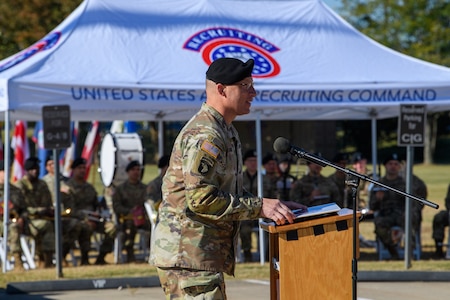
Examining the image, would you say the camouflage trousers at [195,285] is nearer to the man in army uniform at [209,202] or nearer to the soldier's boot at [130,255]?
the man in army uniform at [209,202]

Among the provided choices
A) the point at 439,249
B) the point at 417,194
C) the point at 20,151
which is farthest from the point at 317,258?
the point at 20,151

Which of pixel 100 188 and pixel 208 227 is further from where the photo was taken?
pixel 100 188

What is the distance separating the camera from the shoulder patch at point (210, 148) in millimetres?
5031

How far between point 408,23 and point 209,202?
147 feet

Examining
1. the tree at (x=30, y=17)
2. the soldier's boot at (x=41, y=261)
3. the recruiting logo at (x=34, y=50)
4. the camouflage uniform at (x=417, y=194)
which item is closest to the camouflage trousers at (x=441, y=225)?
the camouflage uniform at (x=417, y=194)

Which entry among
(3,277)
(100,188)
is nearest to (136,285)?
(3,277)

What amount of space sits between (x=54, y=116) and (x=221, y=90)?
24.2 feet

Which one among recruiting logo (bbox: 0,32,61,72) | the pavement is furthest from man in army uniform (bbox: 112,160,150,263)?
the pavement

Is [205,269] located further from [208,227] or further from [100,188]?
[100,188]

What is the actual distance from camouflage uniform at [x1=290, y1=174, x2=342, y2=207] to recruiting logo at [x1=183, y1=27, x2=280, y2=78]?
2.28 meters

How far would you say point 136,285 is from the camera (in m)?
12.1

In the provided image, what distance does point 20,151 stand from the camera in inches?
773

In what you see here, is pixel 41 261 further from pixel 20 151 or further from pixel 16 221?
pixel 20 151

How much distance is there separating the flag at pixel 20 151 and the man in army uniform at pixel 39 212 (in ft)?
15.8
